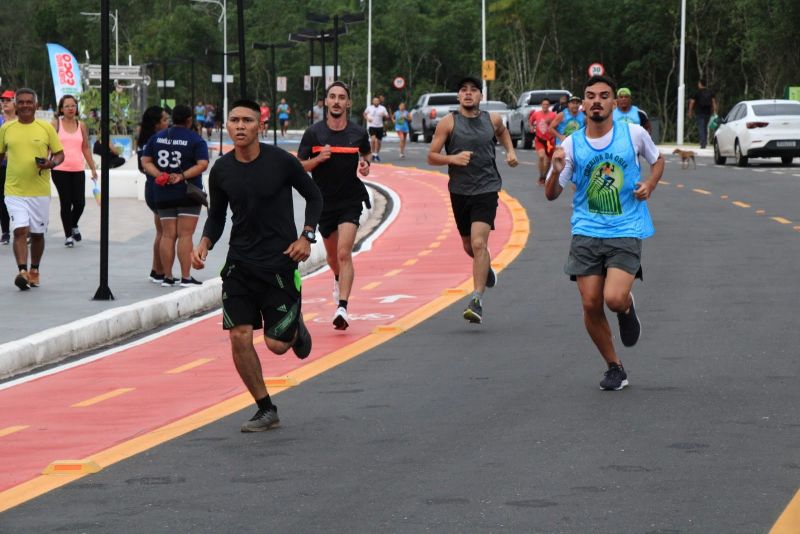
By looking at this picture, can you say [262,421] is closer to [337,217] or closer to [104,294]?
[337,217]

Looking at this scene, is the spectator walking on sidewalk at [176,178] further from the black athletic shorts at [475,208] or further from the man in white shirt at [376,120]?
the man in white shirt at [376,120]

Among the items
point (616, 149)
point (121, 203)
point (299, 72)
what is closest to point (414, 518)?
→ point (616, 149)

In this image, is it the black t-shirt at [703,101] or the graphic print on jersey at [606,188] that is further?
the black t-shirt at [703,101]

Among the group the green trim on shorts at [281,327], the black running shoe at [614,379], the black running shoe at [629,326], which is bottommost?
the black running shoe at [614,379]

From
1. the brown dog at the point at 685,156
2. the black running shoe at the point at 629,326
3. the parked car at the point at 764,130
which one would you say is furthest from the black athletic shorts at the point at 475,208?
the parked car at the point at 764,130

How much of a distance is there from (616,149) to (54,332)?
4.58 m

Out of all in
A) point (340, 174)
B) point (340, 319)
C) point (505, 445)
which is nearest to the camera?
point (505, 445)

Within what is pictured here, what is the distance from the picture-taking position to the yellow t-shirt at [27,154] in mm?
16031

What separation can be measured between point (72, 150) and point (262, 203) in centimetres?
1105

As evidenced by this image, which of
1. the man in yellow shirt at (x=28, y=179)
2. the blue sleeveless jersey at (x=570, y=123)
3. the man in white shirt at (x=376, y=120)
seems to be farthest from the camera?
the man in white shirt at (x=376, y=120)

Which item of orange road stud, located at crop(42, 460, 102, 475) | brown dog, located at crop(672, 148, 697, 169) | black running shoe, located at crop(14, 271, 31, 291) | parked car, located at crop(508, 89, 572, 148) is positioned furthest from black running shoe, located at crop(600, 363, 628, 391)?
parked car, located at crop(508, 89, 572, 148)

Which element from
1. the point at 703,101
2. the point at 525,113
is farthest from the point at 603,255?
the point at 525,113

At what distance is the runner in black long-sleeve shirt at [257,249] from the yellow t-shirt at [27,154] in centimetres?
732

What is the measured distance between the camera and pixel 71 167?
769 inches
